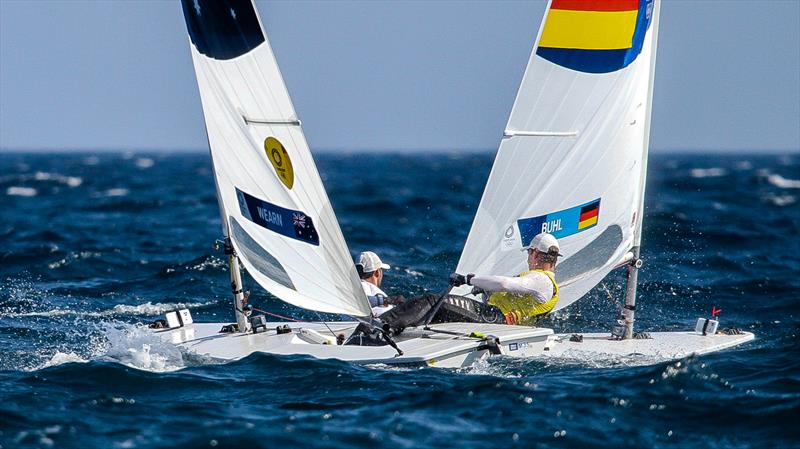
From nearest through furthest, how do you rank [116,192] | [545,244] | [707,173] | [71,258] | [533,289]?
1. [533,289]
2. [545,244]
3. [71,258]
4. [116,192]
5. [707,173]

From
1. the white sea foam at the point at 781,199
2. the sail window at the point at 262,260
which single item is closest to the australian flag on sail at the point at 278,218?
the sail window at the point at 262,260

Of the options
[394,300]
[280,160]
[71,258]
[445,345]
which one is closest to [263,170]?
[280,160]

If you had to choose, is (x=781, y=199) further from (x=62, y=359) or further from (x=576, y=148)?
(x=62, y=359)

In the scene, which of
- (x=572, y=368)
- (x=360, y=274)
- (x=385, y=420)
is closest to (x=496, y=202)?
(x=360, y=274)

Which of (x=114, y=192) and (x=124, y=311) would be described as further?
(x=114, y=192)

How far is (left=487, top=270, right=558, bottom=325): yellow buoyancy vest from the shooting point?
10102 millimetres

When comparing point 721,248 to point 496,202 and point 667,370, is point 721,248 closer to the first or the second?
point 496,202

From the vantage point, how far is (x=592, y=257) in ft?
35.9

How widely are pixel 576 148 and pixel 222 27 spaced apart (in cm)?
379

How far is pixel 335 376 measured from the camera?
28.4ft

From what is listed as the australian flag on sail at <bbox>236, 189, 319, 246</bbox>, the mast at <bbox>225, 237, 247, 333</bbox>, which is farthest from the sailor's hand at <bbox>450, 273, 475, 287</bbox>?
the mast at <bbox>225, 237, 247, 333</bbox>

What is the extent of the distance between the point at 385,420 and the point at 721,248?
12573 mm

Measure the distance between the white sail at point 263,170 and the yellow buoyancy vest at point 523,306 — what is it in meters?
1.49

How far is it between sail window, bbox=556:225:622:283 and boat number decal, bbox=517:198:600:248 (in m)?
0.18
